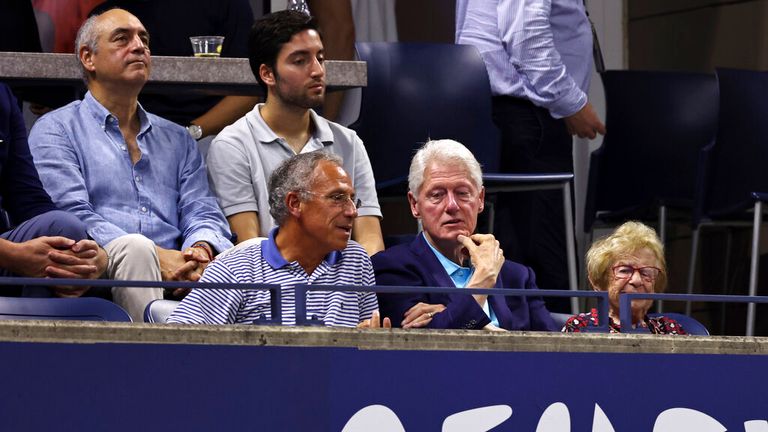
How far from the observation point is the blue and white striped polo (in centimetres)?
343

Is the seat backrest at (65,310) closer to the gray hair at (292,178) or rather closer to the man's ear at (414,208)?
the gray hair at (292,178)

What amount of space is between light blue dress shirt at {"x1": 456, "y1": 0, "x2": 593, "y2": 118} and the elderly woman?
4.56ft

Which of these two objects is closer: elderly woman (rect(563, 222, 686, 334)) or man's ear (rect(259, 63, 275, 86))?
elderly woman (rect(563, 222, 686, 334))

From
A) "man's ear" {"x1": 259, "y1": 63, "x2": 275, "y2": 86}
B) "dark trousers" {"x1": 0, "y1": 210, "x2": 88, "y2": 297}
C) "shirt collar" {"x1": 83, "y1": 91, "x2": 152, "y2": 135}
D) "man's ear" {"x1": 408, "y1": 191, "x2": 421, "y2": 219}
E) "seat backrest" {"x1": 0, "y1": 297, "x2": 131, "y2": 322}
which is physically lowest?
"seat backrest" {"x1": 0, "y1": 297, "x2": 131, "y2": 322}

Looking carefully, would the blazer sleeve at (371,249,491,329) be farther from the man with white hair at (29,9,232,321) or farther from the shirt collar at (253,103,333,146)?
the shirt collar at (253,103,333,146)

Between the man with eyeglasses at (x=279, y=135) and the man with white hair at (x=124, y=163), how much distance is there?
0.29 feet

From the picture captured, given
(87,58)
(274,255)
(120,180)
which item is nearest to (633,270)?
(274,255)

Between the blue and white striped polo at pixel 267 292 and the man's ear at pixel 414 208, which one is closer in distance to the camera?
the blue and white striped polo at pixel 267 292

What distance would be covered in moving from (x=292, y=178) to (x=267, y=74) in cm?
84

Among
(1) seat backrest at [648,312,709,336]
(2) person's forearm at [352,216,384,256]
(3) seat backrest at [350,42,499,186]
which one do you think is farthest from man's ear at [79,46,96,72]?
(1) seat backrest at [648,312,709,336]

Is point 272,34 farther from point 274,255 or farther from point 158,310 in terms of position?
point 158,310

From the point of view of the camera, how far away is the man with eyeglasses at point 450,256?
3.81 meters

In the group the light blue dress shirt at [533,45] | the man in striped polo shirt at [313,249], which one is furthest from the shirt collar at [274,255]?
the light blue dress shirt at [533,45]

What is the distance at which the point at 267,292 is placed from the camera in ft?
11.7
